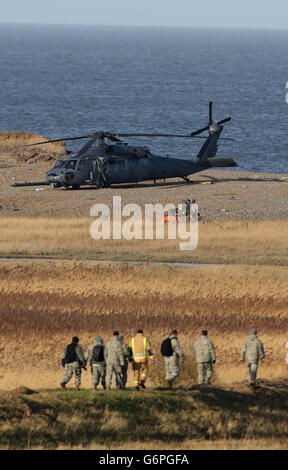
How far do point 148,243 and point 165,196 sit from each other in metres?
9.84

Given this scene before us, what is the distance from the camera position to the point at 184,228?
40.1 metres

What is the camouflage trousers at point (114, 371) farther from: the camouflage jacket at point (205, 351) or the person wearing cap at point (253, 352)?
the person wearing cap at point (253, 352)

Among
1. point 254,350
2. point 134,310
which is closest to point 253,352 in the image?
point 254,350

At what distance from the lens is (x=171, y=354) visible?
2077 centimetres

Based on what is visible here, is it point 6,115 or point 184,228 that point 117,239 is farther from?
point 6,115

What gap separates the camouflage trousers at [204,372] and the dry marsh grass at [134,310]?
0.97 meters

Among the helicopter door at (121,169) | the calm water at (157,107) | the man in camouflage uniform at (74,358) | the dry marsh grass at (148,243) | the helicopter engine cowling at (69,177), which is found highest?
the calm water at (157,107)

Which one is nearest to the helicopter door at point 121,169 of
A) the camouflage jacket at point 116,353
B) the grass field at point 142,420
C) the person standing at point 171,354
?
the person standing at point 171,354

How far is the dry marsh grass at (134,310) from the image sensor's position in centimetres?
2425

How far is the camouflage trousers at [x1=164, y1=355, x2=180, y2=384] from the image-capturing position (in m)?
20.9

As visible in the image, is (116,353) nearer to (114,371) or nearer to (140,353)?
(114,371)

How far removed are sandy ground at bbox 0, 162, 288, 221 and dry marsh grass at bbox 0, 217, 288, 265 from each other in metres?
1.94

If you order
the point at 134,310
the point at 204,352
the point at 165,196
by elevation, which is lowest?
the point at 204,352

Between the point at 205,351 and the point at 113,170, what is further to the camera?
the point at 113,170
